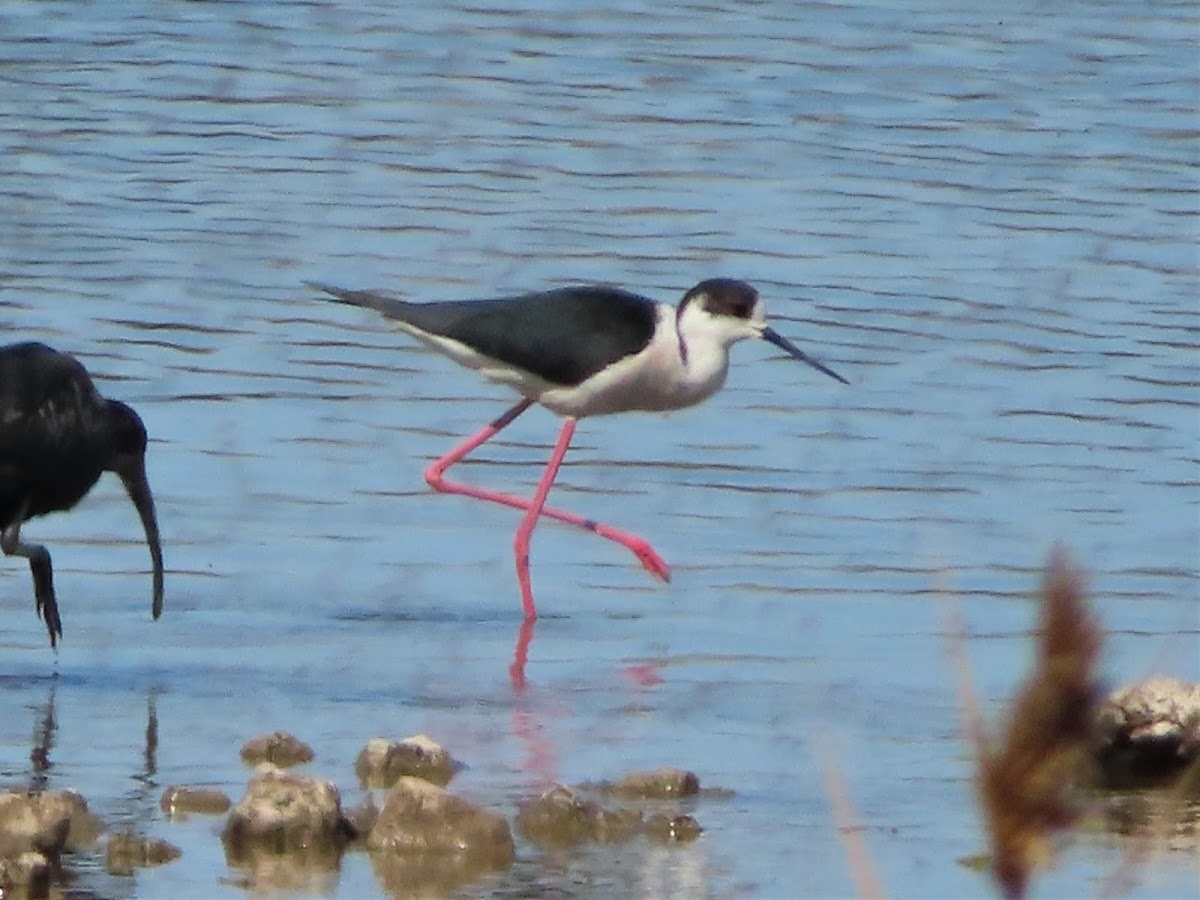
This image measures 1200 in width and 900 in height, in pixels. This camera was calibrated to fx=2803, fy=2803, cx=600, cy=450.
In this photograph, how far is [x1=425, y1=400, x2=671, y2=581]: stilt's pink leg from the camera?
8094 millimetres

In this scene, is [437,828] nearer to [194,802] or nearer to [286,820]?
[286,820]

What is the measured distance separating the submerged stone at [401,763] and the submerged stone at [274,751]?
15cm

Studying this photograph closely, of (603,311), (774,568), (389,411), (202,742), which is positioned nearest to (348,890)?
(202,742)

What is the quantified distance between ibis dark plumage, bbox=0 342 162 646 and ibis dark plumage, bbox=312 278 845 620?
1787 millimetres

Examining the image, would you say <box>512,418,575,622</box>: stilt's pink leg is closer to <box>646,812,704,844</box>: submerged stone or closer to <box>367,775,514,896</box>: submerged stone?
<box>646,812,704,844</box>: submerged stone

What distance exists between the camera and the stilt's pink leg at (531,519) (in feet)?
25.8

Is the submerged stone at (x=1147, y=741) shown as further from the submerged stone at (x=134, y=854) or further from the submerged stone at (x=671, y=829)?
the submerged stone at (x=134, y=854)

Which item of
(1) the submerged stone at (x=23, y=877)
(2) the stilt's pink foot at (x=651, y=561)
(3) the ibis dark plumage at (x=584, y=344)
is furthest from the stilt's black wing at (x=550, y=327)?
(1) the submerged stone at (x=23, y=877)

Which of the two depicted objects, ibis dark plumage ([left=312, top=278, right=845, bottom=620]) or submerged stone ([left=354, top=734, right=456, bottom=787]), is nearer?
submerged stone ([left=354, top=734, right=456, bottom=787])

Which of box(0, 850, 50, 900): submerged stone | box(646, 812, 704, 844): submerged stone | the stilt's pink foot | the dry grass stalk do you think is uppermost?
the dry grass stalk

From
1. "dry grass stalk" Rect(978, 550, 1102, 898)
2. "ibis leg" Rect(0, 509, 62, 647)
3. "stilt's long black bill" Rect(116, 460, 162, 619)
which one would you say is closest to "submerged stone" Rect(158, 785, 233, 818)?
"ibis leg" Rect(0, 509, 62, 647)

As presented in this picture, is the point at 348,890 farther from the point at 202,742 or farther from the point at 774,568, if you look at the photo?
the point at 774,568

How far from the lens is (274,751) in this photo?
5.69m

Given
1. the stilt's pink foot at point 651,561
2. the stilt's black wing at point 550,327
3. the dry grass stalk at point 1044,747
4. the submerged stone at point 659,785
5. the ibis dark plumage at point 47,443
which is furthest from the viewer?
the stilt's black wing at point 550,327
